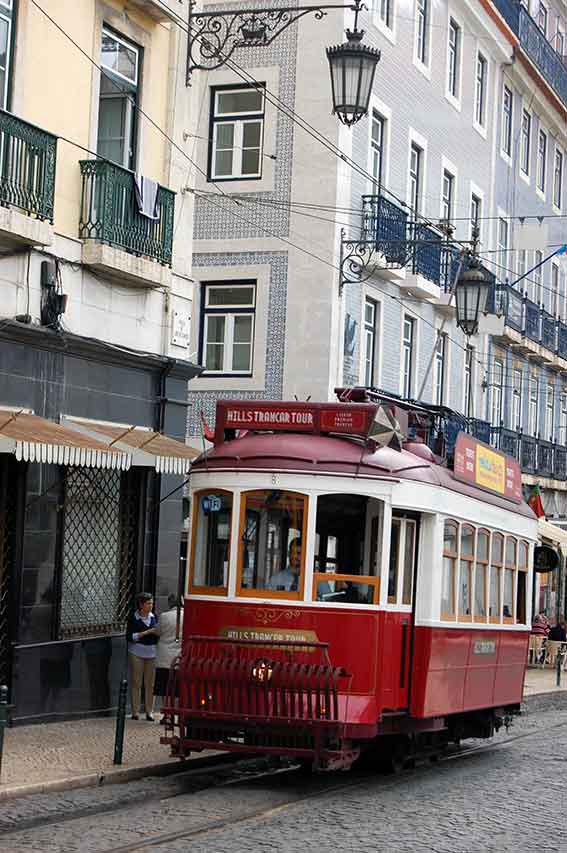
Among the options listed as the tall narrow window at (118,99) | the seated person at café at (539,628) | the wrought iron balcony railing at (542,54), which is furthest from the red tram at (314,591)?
the wrought iron balcony railing at (542,54)

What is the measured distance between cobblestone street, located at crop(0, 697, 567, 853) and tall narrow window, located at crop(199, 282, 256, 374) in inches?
491

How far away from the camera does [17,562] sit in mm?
16125

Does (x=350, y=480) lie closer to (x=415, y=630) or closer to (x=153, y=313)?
(x=415, y=630)

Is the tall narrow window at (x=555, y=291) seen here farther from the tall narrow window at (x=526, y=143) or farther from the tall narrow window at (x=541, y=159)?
the tall narrow window at (x=526, y=143)

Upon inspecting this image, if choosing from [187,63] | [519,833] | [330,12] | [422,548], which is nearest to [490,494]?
[422,548]

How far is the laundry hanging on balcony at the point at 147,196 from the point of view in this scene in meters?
18.0

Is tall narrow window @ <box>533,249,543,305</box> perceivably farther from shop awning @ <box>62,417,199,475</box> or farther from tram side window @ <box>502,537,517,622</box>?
shop awning @ <box>62,417,199,475</box>

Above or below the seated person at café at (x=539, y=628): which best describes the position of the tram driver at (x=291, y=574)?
above

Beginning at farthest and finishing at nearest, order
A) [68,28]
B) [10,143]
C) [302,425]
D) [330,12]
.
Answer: [330,12], [68,28], [10,143], [302,425]

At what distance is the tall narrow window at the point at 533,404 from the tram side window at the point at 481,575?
23792 millimetres

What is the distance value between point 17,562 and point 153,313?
4.03 metres

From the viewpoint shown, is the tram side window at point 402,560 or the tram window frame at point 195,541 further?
the tram side window at point 402,560

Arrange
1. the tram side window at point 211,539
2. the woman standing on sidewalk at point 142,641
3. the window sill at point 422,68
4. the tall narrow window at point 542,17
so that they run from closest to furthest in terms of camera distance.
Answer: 1. the tram side window at point 211,539
2. the woman standing on sidewalk at point 142,641
3. the window sill at point 422,68
4. the tall narrow window at point 542,17

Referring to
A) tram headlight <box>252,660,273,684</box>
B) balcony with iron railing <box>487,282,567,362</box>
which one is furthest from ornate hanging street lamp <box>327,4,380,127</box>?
balcony with iron railing <box>487,282,567,362</box>
